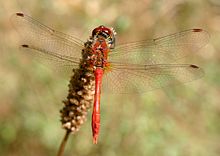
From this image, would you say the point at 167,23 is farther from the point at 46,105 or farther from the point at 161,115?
the point at 46,105

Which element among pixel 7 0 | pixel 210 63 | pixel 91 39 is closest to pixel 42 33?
pixel 91 39

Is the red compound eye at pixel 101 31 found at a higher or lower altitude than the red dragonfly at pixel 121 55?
higher

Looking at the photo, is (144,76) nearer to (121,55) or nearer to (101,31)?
(121,55)

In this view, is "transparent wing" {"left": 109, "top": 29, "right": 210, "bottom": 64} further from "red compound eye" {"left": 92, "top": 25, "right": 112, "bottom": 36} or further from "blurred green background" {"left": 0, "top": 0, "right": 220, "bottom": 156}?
"blurred green background" {"left": 0, "top": 0, "right": 220, "bottom": 156}

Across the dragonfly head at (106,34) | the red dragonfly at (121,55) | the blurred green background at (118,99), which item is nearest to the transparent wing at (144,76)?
the red dragonfly at (121,55)

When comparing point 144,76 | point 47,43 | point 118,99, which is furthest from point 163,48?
point 118,99

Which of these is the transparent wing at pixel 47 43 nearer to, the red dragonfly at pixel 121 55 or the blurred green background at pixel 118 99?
the red dragonfly at pixel 121 55
